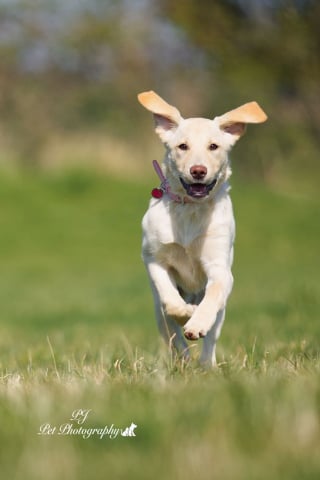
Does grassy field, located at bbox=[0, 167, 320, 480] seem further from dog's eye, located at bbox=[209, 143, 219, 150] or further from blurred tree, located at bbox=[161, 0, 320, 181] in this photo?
blurred tree, located at bbox=[161, 0, 320, 181]

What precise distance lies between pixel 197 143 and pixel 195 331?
916 millimetres

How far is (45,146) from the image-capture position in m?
20.8

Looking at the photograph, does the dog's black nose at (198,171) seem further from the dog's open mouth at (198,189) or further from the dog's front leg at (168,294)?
the dog's front leg at (168,294)

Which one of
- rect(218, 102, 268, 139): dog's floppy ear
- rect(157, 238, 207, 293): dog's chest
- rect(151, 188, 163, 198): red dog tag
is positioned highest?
rect(218, 102, 268, 139): dog's floppy ear

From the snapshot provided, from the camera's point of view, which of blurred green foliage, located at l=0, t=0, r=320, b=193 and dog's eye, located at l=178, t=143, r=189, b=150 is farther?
blurred green foliage, located at l=0, t=0, r=320, b=193

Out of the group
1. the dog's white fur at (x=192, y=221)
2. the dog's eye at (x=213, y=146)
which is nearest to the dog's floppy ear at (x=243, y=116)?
the dog's white fur at (x=192, y=221)

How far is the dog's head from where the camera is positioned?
14.1 ft

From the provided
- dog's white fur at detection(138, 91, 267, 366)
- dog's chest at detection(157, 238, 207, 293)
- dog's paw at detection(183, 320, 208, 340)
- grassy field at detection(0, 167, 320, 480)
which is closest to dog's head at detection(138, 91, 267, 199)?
dog's white fur at detection(138, 91, 267, 366)

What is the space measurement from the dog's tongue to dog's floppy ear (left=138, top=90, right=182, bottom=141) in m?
0.40

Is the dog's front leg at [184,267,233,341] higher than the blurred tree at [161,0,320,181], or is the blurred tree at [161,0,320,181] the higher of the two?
the dog's front leg at [184,267,233,341]

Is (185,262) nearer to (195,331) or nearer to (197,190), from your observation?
(197,190)

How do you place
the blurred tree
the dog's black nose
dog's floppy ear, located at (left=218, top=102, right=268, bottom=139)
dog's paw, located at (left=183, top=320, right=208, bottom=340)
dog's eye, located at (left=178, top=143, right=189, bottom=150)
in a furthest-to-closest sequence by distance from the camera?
the blurred tree < dog's floppy ear, located at (left=218, top=102, right=268, bottom=139) < dog's eye, located at (left=178, top=143, right=189, bottom=150) < the dog's black nose < dog's paw, located at (left=183, top=320, right=208, bottom=340)

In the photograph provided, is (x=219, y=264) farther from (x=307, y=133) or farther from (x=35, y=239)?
(x=307, y=133)

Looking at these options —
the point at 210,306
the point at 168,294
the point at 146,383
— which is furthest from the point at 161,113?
the point at 146,383
